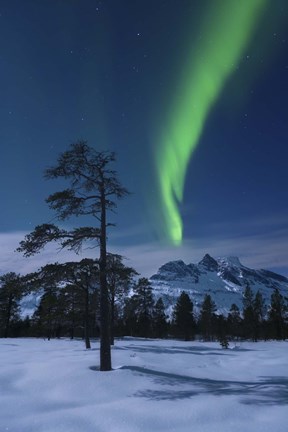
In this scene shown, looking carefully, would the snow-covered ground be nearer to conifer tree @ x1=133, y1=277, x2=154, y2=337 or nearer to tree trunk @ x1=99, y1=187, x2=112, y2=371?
tree trunk @ x1=99, y1=187, x2=112, y2=371

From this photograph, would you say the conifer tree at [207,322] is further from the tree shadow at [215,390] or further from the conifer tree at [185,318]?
the tree shadow at [215,390]

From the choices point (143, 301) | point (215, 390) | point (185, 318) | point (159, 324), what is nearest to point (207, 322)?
point (185, 318)

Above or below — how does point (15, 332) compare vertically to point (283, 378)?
above

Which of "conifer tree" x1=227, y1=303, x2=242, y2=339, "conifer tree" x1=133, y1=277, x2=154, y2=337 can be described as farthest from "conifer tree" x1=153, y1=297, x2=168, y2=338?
"conifer tree" x1=227, y1=303, x2=242, y2=339

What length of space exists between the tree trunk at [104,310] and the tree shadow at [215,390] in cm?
106

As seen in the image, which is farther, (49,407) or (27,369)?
(27,369)

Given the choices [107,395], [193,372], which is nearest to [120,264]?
[193,372]

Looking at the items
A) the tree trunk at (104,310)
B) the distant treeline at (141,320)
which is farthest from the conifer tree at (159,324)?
the tree trunk at (104,310)

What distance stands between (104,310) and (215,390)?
526 centimetres

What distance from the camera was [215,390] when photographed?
10500 millimetres

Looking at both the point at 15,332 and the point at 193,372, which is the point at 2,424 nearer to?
the point at 193,372

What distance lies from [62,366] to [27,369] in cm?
123

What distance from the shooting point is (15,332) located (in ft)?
239

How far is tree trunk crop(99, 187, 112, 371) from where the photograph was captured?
13.3m
